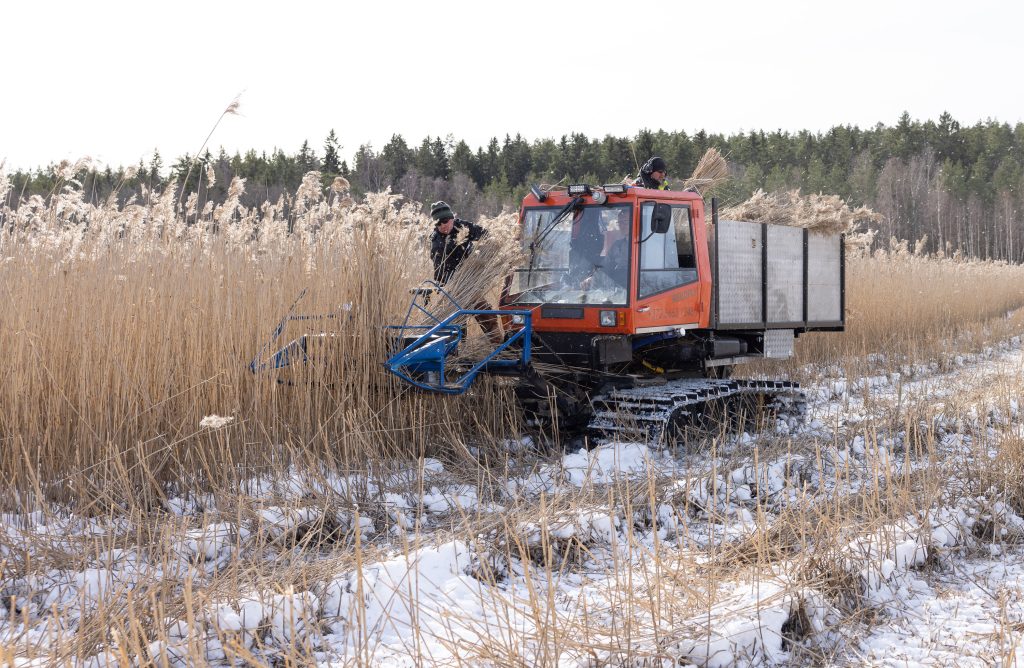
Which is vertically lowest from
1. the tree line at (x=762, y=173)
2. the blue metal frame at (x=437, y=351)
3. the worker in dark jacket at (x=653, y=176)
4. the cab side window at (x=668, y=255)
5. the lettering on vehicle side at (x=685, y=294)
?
the blue metal frame at (x=437, y=351)

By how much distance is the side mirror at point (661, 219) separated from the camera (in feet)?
21.5

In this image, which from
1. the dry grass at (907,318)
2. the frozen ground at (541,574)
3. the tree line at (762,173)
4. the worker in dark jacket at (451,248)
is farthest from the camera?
the tree line at (762,173)

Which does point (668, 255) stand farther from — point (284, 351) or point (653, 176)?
point (284, 351)

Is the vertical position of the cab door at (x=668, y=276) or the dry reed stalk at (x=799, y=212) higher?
the dry reed stalk at (x=799, y=212)

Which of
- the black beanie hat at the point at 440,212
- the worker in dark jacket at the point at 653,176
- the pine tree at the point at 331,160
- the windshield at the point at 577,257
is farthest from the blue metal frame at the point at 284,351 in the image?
the pine tree at the point at 331,160

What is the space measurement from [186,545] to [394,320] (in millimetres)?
2579

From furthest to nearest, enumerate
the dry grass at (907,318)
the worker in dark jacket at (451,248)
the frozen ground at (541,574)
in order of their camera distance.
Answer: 1. the dry grass at (907,318)
2. the worker in dark jacket at (451,248)
3. the frozen ground at (541,574)

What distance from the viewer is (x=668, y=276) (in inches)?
276

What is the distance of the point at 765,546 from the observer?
345cm

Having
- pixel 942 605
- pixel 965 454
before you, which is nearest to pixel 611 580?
pixel 942 605

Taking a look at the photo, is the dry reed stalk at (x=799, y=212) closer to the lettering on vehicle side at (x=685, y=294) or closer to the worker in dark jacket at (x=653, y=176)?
the worker in dark jacket at (x=653, y=176)

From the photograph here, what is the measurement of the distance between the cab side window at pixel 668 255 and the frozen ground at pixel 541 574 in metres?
1.73

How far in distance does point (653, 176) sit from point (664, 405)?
2.05 metres

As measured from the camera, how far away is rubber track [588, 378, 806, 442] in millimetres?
6504
